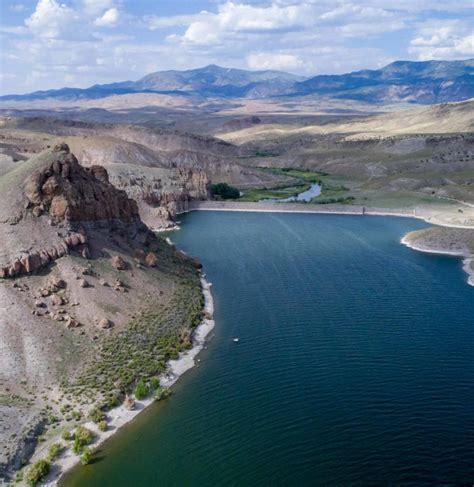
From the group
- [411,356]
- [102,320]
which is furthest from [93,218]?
[411,356]

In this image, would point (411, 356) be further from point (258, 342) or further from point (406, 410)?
point (258, 342)

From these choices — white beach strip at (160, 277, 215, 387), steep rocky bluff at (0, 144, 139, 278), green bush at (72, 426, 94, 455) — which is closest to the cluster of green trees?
white beach strip at (160, 277, 215, 387)

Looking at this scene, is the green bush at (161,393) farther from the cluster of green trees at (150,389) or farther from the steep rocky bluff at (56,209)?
the steep rocky bluff at (56,209)

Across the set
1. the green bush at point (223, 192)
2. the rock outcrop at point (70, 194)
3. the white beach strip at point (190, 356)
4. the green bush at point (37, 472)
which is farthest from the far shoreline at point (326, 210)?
the green bush at point (37, 472)

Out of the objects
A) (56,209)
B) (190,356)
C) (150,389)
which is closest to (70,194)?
(56,209)

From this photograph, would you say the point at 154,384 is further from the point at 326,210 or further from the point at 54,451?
the point at 326,210
